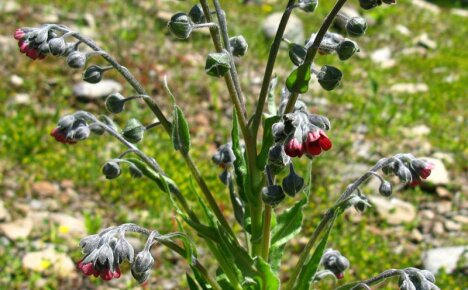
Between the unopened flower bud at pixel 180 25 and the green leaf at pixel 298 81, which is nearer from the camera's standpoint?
the green leaf at pixel 298 81

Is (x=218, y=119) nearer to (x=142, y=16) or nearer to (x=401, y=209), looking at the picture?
(x=401, y=209)

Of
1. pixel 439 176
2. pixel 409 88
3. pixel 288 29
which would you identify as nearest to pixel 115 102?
pixel 439 176

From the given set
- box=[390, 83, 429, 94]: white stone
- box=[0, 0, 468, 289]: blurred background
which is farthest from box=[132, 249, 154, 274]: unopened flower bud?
box=[390, 83, 429, 94]: white stone

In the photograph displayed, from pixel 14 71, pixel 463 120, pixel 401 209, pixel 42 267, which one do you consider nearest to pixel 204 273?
pixel 42 267

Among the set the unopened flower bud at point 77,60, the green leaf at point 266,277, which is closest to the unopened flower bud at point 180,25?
the unopened flower bud at point 77,60

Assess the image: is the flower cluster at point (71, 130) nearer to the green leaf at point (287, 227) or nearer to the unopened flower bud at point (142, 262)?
the unopened flower bud at point (142, 262)

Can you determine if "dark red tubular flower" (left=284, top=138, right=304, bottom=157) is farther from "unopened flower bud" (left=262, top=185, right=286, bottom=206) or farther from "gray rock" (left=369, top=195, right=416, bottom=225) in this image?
"gray rock" (left=369, top=195, right=416, bottom=225)
